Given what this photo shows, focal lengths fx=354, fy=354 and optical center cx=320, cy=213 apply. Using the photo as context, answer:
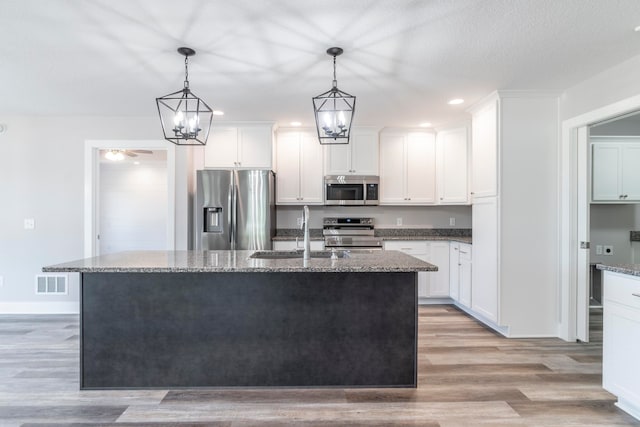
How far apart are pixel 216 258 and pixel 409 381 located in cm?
156

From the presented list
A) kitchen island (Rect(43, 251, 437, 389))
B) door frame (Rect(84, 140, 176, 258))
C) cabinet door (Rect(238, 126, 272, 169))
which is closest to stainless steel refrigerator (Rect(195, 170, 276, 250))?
cabinet door (Rect(238, 126, 272, 169))

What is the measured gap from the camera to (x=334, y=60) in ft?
8.29

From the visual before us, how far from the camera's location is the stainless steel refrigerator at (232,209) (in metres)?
4.20

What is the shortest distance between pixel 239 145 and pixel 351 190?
1543 millimetres

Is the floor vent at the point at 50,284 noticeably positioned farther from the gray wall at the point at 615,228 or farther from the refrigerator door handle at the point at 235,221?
the gray wall at the point at 615,228

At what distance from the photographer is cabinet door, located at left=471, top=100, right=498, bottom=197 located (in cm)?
348

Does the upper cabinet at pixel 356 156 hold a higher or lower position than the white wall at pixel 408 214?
higher

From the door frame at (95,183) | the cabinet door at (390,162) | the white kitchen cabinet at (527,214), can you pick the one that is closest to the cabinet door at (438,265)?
the cabinet door at (390,162)

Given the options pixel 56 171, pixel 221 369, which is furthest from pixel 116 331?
pixel 56 171

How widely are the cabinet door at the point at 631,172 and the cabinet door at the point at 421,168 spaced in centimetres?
216

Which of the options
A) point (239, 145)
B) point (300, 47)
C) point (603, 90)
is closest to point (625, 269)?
point (603, 90)

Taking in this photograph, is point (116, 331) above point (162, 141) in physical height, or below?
below

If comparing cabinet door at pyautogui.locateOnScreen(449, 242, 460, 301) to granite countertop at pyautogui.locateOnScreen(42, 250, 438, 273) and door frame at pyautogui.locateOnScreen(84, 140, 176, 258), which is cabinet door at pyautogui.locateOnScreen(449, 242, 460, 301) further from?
door frame at pyautogui.locateOnScreen(84, 140, 176, 258)

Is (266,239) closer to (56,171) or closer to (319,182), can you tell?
Result: (319,182)
